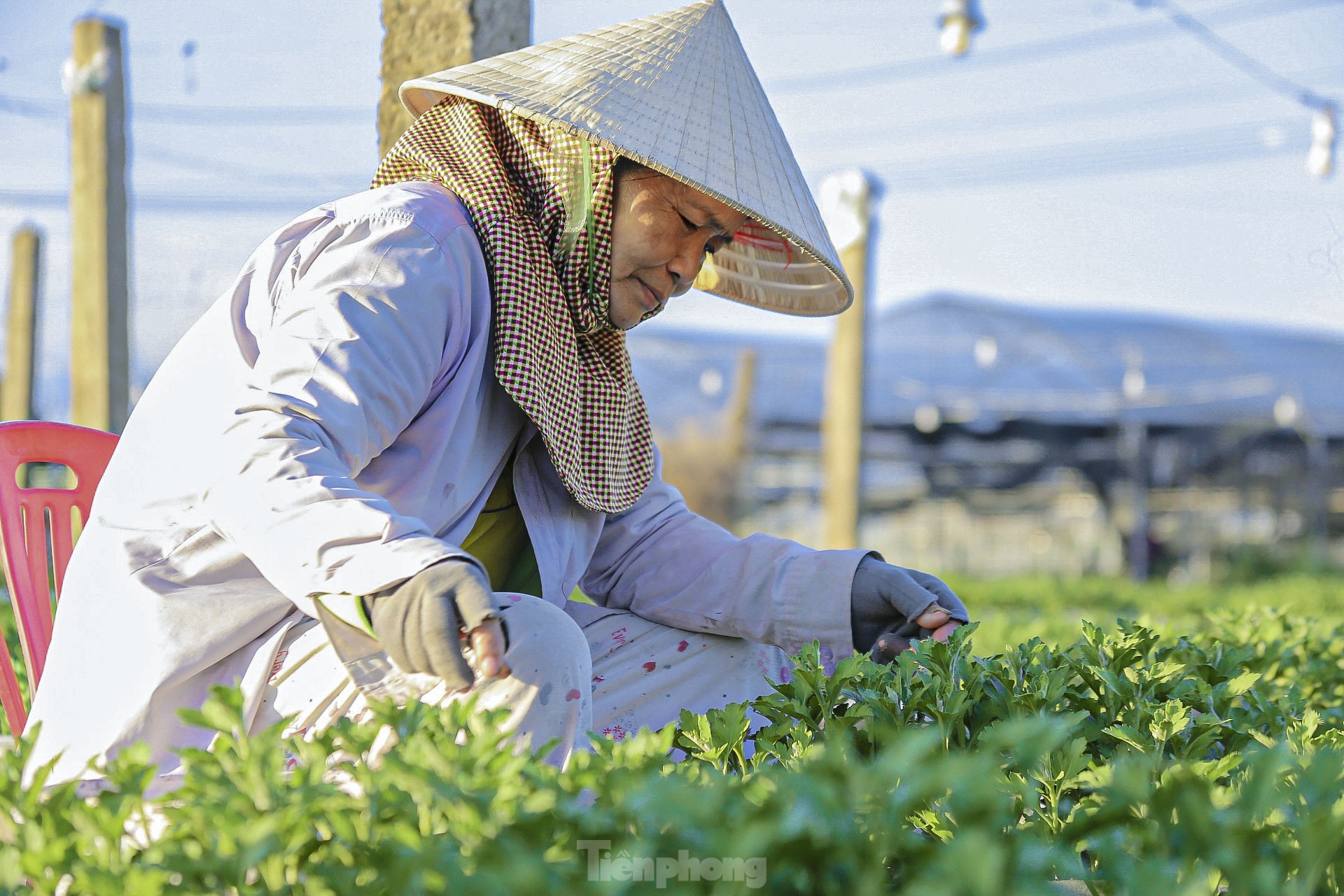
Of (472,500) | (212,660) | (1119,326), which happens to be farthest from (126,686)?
(1119,326)

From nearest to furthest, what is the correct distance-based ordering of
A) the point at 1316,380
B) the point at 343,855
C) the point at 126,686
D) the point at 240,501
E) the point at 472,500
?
the point at 343,855
the point at 240,501
the point at 126,686
the point at 472,500
the point at 1316,380

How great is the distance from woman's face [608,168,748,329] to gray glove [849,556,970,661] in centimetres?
67

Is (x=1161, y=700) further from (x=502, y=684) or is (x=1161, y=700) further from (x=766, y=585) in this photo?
(x=502, y=684)

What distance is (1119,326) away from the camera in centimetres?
2434

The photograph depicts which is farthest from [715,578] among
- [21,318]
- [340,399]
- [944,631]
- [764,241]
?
[21,318]

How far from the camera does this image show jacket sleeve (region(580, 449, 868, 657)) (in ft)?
7.79

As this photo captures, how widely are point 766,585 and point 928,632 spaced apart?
334mm

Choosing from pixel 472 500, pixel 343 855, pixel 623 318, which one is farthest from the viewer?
pixel 623 318

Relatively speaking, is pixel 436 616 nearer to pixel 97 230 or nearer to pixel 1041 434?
pixel 97 230

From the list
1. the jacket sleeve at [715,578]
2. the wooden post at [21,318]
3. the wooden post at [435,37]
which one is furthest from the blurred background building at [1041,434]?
the jacket sleeve at [715,578]

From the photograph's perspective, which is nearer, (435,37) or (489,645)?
(489,645)

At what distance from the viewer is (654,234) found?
7.28ft

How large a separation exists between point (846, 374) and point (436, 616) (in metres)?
7.64

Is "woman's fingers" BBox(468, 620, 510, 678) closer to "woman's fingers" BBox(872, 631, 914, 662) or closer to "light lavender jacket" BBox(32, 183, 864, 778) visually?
"light lavender jacket" BBox(32, 183, 864, 778)
